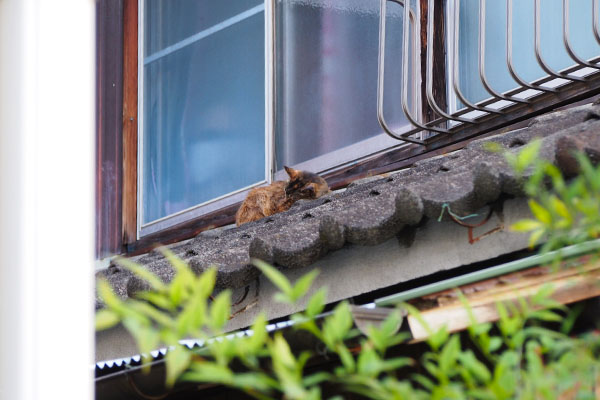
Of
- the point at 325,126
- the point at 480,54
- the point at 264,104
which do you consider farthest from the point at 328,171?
the point at 480,54

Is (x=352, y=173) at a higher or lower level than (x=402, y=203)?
higher

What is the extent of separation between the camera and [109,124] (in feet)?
21.3

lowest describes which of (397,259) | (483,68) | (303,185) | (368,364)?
(368,364)

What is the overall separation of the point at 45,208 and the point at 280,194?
3671 millimetres

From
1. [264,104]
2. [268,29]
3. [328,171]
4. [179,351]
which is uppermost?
[268,29]

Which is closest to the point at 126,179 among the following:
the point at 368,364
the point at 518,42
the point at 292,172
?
the point at 292,172

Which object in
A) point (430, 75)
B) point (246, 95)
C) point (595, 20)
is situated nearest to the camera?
point (595, 20)

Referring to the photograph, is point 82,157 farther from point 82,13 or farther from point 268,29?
point 268,29

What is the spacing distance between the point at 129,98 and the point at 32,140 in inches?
192

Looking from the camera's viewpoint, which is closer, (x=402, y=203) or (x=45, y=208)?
(x=45, y=208)

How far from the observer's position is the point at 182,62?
249 inches

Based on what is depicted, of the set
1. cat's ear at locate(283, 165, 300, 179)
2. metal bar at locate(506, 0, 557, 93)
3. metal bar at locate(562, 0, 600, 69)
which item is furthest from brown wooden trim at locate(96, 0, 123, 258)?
metal bar at locate(562, 0, 600, 69)

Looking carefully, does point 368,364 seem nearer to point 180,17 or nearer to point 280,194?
point 280,194

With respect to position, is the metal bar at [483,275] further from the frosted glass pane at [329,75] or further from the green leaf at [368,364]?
the frosted glass pane at [329,75]
